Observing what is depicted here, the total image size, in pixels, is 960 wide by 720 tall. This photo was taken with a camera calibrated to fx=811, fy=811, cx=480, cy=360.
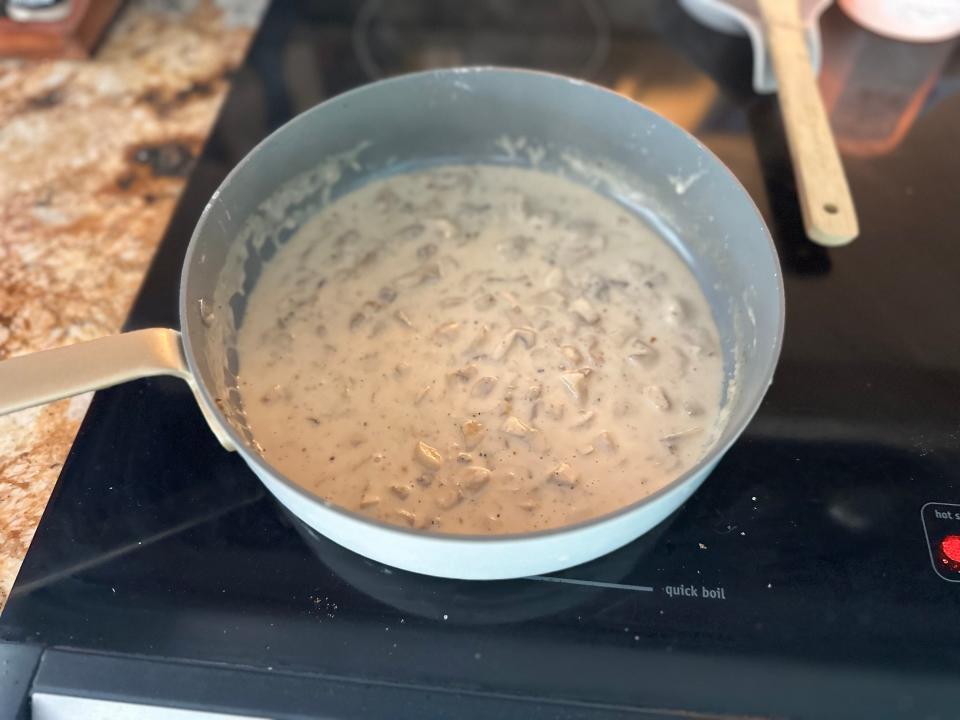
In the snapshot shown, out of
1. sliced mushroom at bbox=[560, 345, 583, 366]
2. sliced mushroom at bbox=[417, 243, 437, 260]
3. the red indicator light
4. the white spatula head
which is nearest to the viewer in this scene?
the red indicator light

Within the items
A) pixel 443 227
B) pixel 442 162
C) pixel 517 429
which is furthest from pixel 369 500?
pixel 442 162

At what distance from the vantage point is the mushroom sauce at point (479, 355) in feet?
2.48

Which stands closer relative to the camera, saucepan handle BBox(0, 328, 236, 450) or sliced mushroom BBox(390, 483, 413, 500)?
saucepan handle BBox(0, 328, 236, 450)

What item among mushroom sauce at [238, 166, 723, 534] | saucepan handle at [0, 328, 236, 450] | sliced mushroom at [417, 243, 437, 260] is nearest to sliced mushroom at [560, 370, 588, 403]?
mushroom sauce at [238, 166, 723, 534]

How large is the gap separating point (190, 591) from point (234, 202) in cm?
39

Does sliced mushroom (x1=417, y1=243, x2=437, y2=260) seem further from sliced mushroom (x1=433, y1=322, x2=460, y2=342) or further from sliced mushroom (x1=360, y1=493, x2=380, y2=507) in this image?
sliced mushroom (x1=360, y1=493, x2=380, y2=507)

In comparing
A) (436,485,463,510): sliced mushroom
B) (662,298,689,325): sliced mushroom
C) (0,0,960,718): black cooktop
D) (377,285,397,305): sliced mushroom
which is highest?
(377,285,397,305): sliced mushroom

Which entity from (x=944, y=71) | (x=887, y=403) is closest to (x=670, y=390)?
(x=887, y=403)

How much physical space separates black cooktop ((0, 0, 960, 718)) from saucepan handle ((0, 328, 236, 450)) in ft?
0.51

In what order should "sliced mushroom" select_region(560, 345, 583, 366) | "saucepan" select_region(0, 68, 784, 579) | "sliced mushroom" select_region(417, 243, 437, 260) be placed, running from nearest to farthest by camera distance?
"saucepan" select_region(0, 68, 784, 579) < "sliced mushroom" select_region(560, 345, 583, 366) < "sliced mushroom" select_region(417, 243, 437, 260)

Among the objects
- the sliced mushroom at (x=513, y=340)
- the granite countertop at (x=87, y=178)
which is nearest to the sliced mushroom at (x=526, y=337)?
the sliced mushroom at (x=513, y=340)

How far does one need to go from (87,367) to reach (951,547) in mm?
759

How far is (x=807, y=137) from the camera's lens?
942mm

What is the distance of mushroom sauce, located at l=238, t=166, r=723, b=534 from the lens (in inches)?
29.8
